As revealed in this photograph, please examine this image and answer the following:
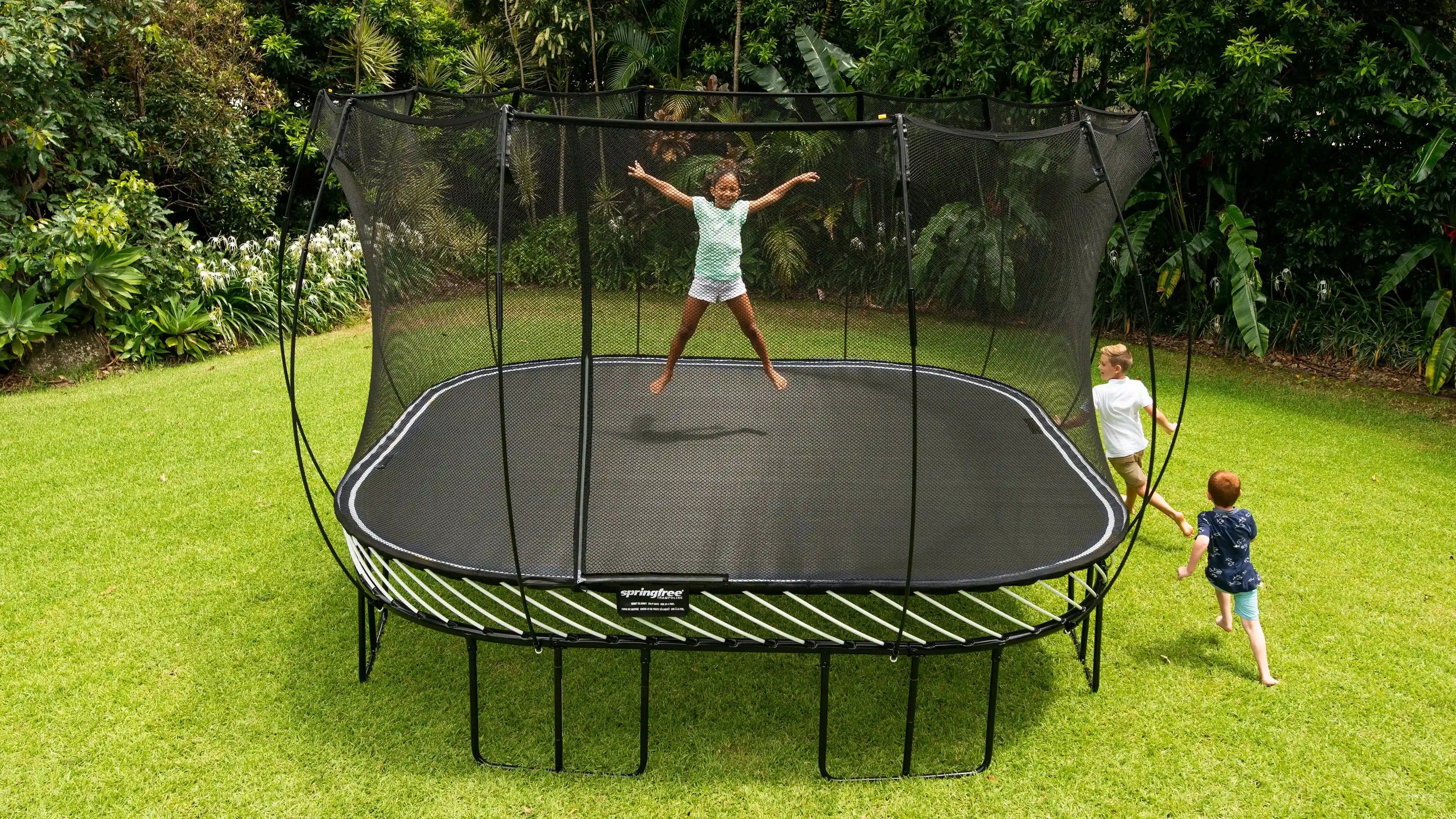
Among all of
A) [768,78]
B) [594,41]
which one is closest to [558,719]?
[768,78]

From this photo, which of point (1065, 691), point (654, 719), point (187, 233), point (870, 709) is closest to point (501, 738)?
point (654, 719)

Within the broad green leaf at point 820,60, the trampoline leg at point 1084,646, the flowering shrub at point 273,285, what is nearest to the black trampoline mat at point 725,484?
the trampoline leg at point 1084,646

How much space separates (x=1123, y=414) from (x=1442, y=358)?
391 centimetres

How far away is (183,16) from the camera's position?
893 centimetres

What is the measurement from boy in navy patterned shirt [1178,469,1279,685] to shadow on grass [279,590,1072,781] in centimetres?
64

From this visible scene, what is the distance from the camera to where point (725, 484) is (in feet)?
12.7

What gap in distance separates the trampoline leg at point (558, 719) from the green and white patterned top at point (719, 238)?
1550mm

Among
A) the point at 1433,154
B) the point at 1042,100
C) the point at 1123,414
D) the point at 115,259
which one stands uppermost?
the point at 1042,100

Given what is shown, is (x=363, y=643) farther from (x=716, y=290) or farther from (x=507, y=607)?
(x=716, y=290)

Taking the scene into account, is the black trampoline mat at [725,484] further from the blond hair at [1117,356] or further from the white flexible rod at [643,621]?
the blond hair at [1117,356]

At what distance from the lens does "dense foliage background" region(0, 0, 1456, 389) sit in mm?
6945

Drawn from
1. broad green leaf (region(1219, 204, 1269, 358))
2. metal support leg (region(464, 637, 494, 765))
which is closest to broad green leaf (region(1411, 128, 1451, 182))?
broad green leaf (region(1219, 204, 1269, 358))

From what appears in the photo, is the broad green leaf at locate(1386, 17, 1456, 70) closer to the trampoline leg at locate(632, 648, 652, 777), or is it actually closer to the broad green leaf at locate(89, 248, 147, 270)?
the trampoline leg at locate(632, 648, 652, 777)

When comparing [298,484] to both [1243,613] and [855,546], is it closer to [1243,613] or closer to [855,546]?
[855,546]
